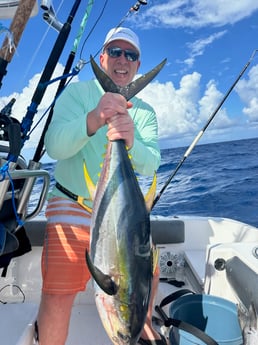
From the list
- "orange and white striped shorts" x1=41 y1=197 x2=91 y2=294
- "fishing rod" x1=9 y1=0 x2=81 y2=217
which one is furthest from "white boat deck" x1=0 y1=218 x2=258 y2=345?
"fishing rod" x1=9 y1=0 x2=81 y2=217

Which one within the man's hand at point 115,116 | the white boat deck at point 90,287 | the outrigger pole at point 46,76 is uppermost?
the outrigger pole at point 46,76

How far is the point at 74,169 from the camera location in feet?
6.08

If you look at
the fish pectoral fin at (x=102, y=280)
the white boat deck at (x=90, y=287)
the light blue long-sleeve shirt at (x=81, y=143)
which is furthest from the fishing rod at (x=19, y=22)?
the white boat deck at (x=90, y=287)

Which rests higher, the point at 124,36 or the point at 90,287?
the point at 124,36

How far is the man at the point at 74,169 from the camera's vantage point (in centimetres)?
159

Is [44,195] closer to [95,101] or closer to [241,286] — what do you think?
[95,101]

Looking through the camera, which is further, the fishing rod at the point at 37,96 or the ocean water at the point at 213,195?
the ocean water at the point at 213,195

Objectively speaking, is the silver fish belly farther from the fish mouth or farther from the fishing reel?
the fishing reel

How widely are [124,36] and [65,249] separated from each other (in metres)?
1.22

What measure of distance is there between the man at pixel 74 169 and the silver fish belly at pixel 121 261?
1.05ft

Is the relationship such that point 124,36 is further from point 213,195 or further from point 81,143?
point 213,195

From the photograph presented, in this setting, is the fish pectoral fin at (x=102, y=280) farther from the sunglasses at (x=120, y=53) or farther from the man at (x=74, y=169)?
the sunglasses at (x=120, y=53)

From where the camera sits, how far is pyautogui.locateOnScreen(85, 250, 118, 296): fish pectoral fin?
1107 mm

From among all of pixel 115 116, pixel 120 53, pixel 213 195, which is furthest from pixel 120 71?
pixel 213 195
